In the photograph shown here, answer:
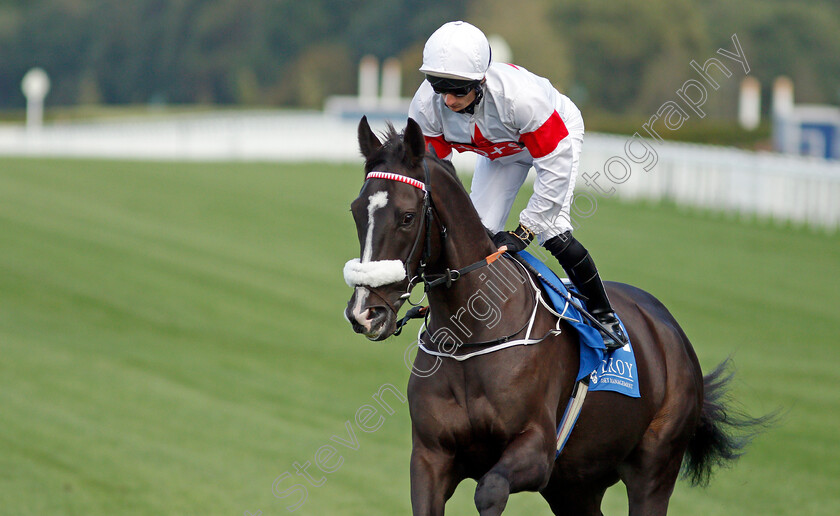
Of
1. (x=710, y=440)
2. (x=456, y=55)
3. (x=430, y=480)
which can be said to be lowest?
(x=710, y=440)

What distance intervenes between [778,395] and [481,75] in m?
6.15

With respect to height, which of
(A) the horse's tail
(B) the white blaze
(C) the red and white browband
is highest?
(C) the red and white browband

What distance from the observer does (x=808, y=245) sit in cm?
1523

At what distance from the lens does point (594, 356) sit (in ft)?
14.5

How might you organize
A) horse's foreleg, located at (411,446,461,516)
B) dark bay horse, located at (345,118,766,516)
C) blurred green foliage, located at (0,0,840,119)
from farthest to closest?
blurred green foliage, located at (0,0,840,119) < horse's foreleg, located at (411,446,461,516) < dark bay horse, located at (345,118,766,516)

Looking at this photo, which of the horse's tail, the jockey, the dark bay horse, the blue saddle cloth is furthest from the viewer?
the horse's tail

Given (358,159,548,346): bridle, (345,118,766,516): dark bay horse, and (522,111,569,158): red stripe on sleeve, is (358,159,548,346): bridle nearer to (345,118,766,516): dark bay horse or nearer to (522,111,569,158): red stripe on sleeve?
(345,118,766,516): dark bay horse

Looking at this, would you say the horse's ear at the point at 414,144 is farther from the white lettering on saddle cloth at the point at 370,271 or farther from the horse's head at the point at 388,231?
the white lettering on saddle cloth at the point at 370,271

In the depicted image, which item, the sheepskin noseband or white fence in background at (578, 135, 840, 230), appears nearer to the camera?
the sheepskin noseband

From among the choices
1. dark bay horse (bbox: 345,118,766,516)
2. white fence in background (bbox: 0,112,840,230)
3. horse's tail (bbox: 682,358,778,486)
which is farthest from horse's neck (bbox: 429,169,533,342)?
white fence in background (bbox: 0,112,840,230)

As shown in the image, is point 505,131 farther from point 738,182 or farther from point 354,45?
point 354,45

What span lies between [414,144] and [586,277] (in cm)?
108

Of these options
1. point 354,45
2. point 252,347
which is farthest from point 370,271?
point 354,45

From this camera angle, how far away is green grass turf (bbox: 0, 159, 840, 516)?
7.04 metres
